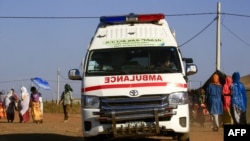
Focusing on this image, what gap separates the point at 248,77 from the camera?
35156mm

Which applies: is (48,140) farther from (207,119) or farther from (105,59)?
(207,119)

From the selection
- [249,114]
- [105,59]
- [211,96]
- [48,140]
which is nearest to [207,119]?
[249,114]

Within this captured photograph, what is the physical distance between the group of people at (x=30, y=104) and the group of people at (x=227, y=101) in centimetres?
802

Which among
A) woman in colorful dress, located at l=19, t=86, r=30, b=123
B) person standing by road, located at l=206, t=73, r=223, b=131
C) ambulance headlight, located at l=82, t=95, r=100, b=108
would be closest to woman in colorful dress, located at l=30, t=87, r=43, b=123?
woman in colorful dress, located at l=19, t=86, r=30, b=123

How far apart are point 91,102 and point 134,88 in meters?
0.89

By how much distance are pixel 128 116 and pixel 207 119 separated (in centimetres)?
1394

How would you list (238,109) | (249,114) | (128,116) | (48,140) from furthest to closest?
1. (249,114)
2. (238,109)
3. (48,140)
4. (128,116)

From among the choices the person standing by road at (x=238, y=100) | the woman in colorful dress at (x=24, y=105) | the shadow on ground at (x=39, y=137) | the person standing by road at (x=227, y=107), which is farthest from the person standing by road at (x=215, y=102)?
the woman in colorful dress at (x=24, y=105)

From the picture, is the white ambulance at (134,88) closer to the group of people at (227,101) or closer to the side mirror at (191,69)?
the side mirror at (191,69)

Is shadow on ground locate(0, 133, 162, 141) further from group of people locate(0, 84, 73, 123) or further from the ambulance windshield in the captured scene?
group of people locate(0, 84, 73, 123)

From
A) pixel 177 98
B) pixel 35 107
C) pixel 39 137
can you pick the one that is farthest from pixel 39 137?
pixel 35 107

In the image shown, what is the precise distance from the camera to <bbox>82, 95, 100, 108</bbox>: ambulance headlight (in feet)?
34.8

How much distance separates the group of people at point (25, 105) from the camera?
22.8m

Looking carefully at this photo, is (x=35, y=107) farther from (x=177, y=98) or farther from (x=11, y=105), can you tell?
(x=177, y=98)
